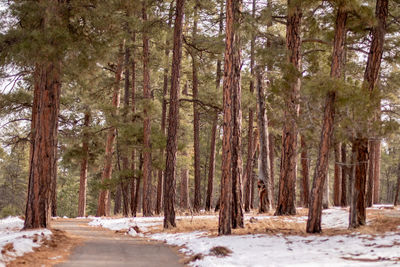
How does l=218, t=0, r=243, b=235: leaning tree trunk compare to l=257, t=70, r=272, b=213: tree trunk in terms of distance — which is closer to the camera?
l=218, t=0, r=243, b=235: leaning tree trunk

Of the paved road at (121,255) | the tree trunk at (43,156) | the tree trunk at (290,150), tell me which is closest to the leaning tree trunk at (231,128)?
the paved road at (121,255)

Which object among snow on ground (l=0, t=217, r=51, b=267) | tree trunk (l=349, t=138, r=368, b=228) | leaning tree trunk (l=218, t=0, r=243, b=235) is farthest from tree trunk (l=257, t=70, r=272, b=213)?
snow on ground (l=0, t=217, r=51, b=267)

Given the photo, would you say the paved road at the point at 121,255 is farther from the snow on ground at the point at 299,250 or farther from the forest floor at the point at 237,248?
the snow on ground at the point at 299,250

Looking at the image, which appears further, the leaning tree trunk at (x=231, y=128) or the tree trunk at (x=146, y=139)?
the tree trunk at (x=146, y=139)

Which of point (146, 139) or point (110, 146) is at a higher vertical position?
point (146, 139)

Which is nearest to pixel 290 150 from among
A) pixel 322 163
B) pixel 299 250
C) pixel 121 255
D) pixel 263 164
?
pixel 263 164

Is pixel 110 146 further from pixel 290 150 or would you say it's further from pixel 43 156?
Answer: pixel 290 150

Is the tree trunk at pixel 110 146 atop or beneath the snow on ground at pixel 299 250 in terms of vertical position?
atop

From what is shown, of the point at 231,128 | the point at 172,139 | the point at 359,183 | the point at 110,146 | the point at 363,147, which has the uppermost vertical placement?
the point at 110,146

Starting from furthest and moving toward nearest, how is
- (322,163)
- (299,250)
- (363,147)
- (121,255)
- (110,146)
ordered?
(110,146), (363,147), (322,163), (121,255), (299,250)

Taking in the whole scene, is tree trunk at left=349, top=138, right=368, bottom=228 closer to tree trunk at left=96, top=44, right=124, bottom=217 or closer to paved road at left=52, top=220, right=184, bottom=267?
paved road at left=52, top=220, right=184, bottom=267

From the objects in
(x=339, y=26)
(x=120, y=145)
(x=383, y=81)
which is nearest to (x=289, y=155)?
(x=339, y=26)

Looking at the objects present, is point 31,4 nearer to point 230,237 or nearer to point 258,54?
point 258,54

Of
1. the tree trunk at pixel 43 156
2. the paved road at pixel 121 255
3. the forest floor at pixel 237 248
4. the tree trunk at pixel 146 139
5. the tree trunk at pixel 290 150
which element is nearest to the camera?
the forest floor at pixel 237 248
